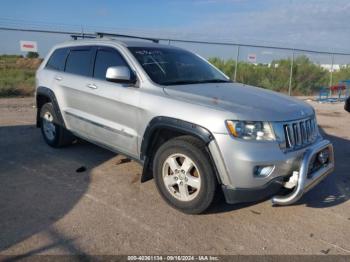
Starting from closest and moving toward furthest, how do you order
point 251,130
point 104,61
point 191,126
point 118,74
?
point 251,130
point 191,126
point 118,74
point 104,61

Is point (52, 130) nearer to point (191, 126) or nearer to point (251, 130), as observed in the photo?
point (191, 126)

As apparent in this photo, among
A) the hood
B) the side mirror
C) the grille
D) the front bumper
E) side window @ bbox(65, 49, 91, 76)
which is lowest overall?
the front bumper

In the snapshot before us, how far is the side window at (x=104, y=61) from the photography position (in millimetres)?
4650

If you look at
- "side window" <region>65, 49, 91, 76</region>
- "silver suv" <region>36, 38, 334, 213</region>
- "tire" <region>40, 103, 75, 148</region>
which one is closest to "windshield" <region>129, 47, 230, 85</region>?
"silver suv" <region>36, 38, 334, 213</region>

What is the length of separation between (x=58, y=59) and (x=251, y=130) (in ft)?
12.6

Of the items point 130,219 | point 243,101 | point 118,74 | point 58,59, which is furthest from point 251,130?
point 58,59

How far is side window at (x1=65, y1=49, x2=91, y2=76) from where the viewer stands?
5176 mm

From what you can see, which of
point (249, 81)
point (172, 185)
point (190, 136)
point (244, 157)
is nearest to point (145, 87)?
point (190, 136)

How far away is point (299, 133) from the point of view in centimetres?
372

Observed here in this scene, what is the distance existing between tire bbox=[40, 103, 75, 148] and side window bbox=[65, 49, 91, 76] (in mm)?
844

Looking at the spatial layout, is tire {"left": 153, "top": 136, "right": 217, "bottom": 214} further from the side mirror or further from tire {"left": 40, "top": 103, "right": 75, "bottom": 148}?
tire {"left": 40, "top": 103, "right": 75, "bottom": 148}

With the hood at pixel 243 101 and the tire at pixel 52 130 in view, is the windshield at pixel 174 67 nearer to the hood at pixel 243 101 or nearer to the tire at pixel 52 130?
the hood at pixel 243 101

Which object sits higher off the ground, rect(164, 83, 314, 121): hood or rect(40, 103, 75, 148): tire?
rect(164, 83, 314, 121): hood

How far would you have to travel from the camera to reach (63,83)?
18.0 feet
